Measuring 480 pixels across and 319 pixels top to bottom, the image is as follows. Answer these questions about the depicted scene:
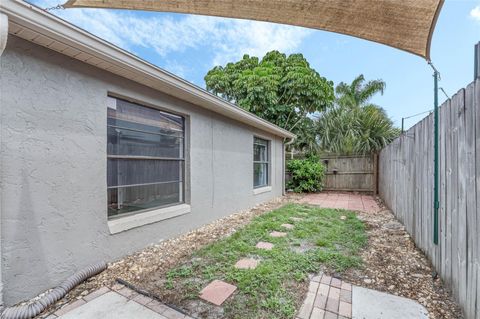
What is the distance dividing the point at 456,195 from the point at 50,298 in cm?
375

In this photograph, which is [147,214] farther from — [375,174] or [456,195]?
[375,174]

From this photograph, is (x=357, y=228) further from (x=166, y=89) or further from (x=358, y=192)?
(x=358, y=192)

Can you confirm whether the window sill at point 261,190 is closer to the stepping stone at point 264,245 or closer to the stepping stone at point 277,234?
the stepping stone at point 277,234

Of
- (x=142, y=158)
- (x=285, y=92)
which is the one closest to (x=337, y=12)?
(x=142, y=158)

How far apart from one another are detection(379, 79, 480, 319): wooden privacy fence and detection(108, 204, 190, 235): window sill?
347 centimetres

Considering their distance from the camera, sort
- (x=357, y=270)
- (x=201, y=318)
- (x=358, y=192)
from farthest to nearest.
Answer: (x=358, y=192), (x=357, y=270), (x=201, y=318)

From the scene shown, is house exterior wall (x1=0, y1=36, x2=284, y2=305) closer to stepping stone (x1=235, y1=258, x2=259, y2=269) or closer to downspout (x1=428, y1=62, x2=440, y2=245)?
stepping stone (x1=235, y1=258, x2=259, y2=269)

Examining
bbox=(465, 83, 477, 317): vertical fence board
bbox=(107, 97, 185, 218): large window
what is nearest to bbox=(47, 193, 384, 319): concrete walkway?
bbox=(465, 83, 477, 317): vertical fence board

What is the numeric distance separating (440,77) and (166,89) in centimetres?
347

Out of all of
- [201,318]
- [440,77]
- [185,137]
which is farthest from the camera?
[185,137]

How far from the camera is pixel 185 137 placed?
13.7 ft

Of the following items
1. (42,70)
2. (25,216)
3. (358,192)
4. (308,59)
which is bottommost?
(358,192)

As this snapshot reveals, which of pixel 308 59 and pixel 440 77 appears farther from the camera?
pixel 308 59

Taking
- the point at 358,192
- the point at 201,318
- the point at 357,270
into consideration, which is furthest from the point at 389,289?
the point at 358,192
